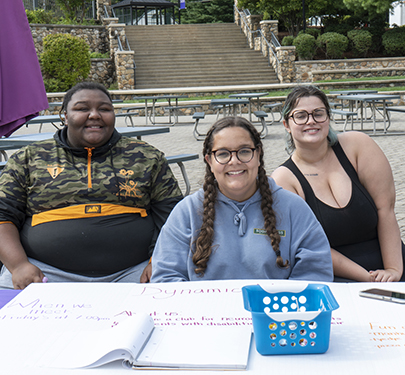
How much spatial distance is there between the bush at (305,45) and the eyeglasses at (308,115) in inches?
880

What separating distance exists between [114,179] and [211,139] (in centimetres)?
73

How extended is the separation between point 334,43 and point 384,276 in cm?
2364

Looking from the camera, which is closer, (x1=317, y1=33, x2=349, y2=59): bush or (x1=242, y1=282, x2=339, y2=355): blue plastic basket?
(x1=242, y1=282, x2=339, y2=355): blue plastic basket

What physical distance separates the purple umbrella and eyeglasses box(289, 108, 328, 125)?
1417mm

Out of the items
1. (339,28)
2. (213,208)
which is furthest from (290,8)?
(213,208)

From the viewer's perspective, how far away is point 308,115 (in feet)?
8.30

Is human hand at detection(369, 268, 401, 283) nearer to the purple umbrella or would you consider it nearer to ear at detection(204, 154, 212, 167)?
ear at detection(204, 154, 212, 167)

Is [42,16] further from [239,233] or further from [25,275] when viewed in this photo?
[239,233]

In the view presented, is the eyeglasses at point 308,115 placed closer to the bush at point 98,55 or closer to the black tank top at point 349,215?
the black tank top at point 349,215

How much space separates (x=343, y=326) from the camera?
1381mm

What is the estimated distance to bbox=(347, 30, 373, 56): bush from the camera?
2489 cm

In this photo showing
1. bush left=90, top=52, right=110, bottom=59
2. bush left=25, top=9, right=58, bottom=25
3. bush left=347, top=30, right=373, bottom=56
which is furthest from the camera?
bush left=25, top=9, right=58, bottom=25

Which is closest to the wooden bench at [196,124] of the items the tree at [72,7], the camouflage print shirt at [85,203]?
the camouflage print shirt at [85,203]

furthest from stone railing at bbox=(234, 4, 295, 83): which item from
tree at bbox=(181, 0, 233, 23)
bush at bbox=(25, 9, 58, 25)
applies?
bush at bbox=(25, 9, 58, 25)
